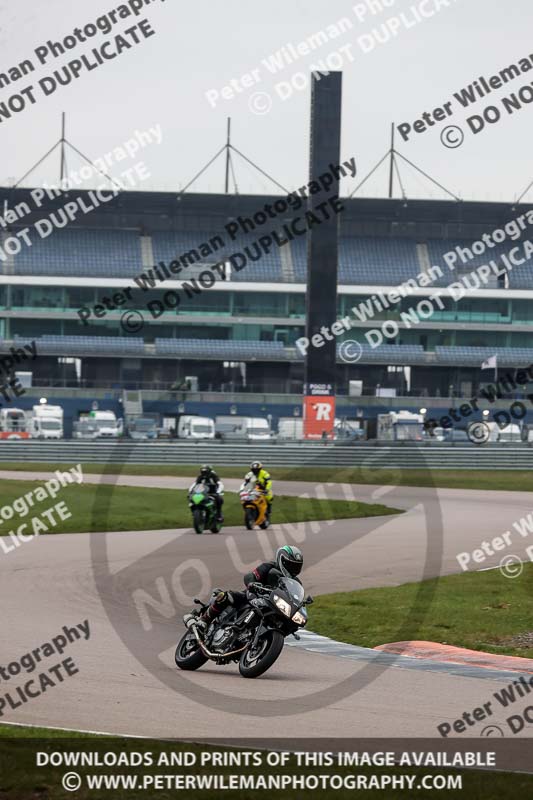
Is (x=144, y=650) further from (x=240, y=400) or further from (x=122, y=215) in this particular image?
(x=122, y=215)

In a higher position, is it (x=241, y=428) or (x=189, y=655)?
(x=189, y=655)

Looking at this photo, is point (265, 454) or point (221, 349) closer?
point (265, 454)

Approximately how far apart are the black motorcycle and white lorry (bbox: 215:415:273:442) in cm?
5284

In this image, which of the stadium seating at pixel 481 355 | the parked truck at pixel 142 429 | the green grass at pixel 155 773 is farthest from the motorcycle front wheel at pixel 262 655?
the stadium seating at pixel 481 355

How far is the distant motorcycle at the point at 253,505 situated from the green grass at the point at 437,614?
9.02m

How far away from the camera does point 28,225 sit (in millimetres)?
92938

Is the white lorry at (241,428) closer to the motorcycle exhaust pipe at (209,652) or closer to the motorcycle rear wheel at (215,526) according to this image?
the motorcycle rear wheel at (215,526)

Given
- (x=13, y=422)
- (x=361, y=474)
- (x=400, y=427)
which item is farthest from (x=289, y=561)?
(x=13, y=422)

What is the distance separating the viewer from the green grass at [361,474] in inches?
1918

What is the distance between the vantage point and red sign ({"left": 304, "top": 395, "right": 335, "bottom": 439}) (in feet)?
231

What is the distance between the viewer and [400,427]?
69.5m

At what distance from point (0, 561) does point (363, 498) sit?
787 inches

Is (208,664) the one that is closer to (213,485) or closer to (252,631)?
(252,631)

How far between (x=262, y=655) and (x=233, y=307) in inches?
3152
